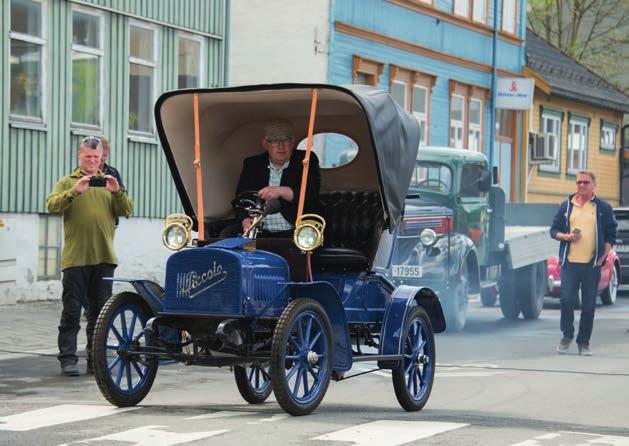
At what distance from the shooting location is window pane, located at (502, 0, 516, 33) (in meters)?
42.0

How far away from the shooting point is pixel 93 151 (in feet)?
41.5

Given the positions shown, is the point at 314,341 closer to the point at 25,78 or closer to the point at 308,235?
the point at 308,235

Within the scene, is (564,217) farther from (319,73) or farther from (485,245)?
(319,73)

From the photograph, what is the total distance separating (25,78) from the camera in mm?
22312

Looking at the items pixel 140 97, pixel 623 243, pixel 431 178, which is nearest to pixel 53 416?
pixel 431 178

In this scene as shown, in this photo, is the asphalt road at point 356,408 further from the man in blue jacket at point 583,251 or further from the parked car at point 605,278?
the parked car at point 605,278

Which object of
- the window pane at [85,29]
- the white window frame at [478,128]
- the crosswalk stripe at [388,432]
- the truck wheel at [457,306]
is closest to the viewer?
the crosswalk stripe at [388,432]

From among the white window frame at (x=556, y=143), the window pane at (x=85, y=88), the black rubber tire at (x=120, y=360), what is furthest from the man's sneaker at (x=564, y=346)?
the white window frame at (x=556, y=143)

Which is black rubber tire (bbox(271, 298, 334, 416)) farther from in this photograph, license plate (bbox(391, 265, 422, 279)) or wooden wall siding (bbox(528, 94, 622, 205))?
wooden wall siding (bbox(528, 94, 622, 205))

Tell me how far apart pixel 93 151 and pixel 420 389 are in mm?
3284

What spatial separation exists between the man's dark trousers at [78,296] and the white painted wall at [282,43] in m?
18.7

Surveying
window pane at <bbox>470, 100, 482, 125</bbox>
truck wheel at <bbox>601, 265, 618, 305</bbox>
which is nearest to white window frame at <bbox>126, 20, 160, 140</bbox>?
truck wheel at <bbox>601, 265, 618, 305</bbox>

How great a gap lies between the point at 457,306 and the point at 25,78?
6970 mm

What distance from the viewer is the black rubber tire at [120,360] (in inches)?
396
